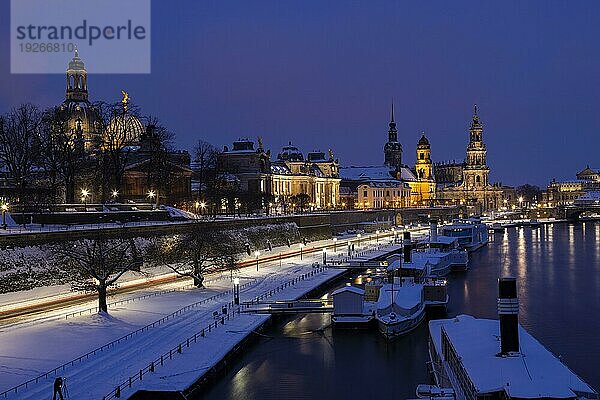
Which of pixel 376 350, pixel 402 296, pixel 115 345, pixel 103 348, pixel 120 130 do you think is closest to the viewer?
pixel 103 348

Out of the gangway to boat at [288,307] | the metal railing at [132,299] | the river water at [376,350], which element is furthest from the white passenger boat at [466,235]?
the gangway to boat at [288,307]

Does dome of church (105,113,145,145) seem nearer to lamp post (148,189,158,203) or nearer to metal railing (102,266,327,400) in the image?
lamp post (148,189,158,203)

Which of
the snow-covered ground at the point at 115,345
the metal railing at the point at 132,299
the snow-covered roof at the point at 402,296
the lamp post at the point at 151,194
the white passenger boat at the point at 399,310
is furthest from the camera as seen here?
the lamp post at the point at 151,194

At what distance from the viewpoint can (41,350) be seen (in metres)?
32.6

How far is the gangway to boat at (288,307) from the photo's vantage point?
45.5 meters

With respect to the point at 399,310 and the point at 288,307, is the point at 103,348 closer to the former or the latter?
the point at 288,307

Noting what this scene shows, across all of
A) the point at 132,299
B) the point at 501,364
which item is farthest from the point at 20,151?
the point at 501,364

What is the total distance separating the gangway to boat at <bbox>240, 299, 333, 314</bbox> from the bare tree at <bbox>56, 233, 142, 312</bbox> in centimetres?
868

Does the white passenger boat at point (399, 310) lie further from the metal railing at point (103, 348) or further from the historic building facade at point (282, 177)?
the historic building facade at point (282, 177)

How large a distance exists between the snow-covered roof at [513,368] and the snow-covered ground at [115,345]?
1177cm

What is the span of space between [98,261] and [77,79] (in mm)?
75658

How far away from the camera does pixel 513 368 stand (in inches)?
1008

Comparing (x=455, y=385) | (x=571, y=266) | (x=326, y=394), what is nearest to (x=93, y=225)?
(x=326, y=394)

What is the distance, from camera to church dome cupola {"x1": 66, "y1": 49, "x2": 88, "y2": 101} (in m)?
112
